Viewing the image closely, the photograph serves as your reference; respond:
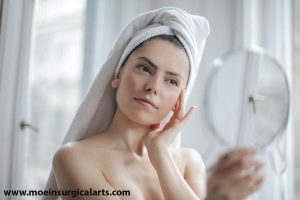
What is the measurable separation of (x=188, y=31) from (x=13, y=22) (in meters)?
0.36

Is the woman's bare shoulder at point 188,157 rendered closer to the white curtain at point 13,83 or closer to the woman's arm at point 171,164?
the woman's arm at point 171,164

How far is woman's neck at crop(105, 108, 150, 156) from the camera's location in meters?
0.77

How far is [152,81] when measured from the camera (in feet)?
2.36

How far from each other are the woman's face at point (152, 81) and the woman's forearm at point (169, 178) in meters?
0.08

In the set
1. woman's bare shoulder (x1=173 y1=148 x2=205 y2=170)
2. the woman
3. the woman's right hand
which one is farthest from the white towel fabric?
the woman's right hand

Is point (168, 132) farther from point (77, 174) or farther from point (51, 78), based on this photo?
point (51, 78)

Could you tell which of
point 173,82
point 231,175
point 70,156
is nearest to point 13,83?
point 70,156

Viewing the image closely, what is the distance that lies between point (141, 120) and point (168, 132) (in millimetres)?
60

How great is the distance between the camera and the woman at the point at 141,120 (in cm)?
70

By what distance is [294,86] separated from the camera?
3.14 feet

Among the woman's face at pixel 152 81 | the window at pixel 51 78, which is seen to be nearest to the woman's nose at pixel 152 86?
the woman's face at pixel 152 81

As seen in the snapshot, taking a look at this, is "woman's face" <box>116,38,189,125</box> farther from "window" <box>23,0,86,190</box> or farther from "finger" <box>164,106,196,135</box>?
"window" <box>23,0,86,190</box>

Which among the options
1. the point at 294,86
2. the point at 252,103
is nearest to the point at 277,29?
the point at 294,86

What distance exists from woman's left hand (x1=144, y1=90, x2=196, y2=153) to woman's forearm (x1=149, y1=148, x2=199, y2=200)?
1 centimetres
